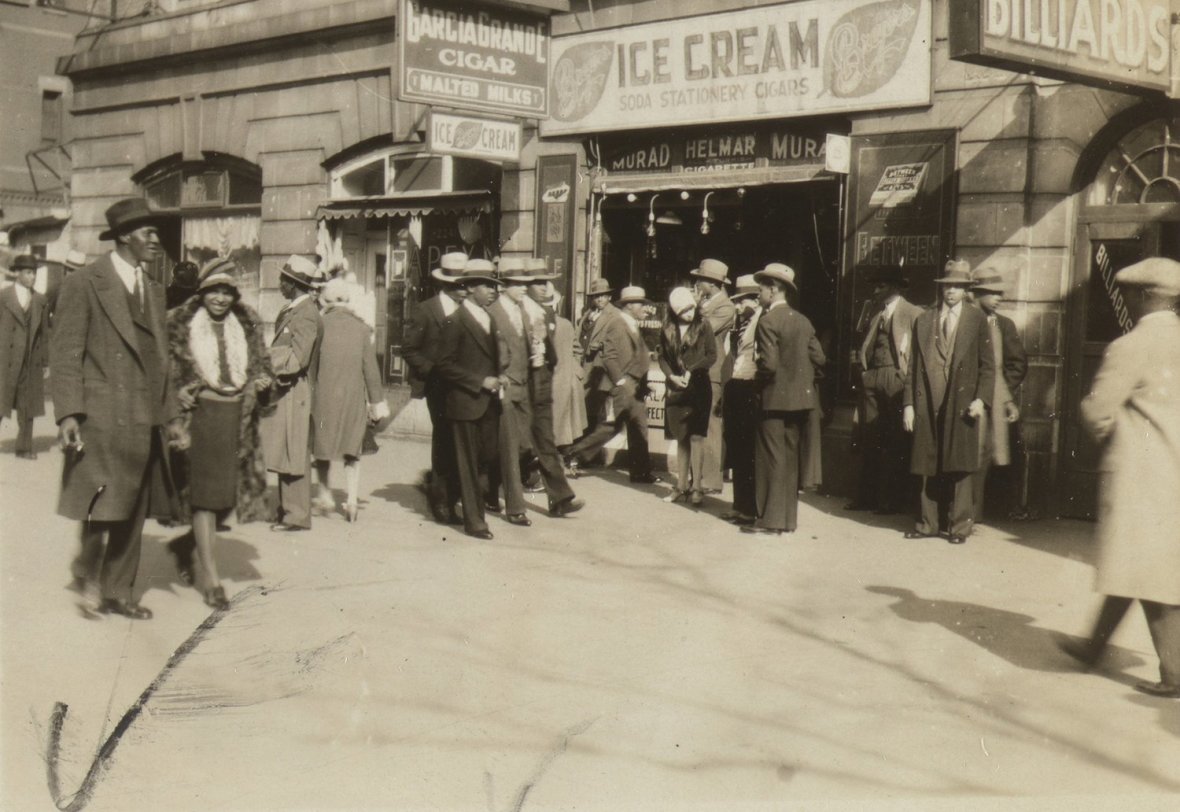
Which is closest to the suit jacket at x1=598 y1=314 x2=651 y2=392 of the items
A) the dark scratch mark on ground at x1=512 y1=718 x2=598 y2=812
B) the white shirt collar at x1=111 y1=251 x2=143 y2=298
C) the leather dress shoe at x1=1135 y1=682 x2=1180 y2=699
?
the white shirt collar at x1=111 y1=251 x2=143 y2=298

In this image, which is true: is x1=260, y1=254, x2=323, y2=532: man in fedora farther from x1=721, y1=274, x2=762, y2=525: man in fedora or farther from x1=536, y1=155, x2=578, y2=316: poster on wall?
x1=536, y1=155, x2=578, y2=316: poster on wall

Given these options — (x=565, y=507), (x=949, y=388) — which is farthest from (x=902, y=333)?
(x=565, y=507)

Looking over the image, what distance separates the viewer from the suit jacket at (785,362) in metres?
9.48

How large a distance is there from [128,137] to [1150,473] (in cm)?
1744

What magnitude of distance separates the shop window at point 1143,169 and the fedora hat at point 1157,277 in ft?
16.0

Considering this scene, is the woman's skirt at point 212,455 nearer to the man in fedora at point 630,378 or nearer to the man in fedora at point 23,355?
the man in fedora at point 630,378

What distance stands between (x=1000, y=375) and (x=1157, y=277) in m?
4.35

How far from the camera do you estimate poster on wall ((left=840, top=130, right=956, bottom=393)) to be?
10.9 metres

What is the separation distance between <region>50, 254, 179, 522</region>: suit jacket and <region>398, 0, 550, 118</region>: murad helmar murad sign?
617 centimetres

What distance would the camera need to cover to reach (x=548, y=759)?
4770mm

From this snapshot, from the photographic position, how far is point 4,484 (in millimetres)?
10977

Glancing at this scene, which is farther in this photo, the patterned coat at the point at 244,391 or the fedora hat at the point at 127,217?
the patterned coat at the point at 244,391

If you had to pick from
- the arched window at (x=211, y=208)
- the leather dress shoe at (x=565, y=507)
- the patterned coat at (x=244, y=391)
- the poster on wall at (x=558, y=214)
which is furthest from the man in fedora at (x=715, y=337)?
the arched window at (x=211, y=208)

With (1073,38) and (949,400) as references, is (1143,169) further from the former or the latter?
(949,400)
